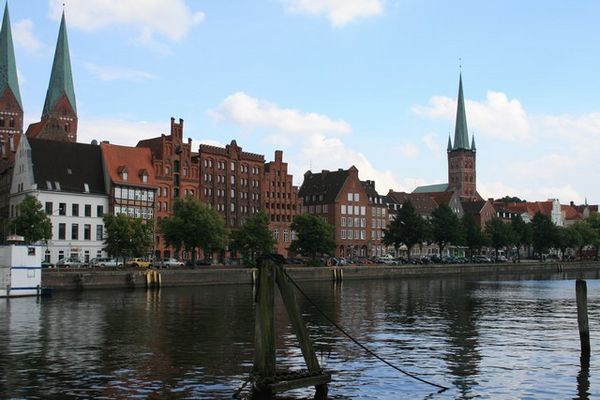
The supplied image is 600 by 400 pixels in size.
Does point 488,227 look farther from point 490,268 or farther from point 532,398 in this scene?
point 532,398

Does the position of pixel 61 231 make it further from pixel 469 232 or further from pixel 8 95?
pixel 469 232

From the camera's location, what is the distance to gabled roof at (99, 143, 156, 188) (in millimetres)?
122250

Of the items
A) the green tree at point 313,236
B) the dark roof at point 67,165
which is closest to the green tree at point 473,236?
the green tree at point 313,236

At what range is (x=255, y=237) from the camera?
115 m

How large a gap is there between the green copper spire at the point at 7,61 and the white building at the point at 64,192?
63.8 metres

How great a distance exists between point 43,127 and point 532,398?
14697cm

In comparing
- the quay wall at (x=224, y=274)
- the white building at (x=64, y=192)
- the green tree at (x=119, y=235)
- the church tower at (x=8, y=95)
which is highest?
the church tower at (x=8, y=95)

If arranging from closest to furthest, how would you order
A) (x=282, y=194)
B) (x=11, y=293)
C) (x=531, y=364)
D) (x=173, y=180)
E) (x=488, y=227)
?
(x=531, y=364) < (x=11, y=293) < (x=173, y=180) < (x=282, y=194) < (x=488, y=227)

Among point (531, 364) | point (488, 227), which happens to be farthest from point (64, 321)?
point (488, 227)

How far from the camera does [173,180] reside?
5212 inches

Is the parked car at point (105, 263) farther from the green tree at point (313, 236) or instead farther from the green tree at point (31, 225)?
the green tree at point (313, 236)

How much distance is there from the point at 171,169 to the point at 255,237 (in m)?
25.1

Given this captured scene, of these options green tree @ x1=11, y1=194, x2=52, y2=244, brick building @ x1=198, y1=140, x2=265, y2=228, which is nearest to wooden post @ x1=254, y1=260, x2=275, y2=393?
green tree @ x1=11, y1=194, x2=52, y2=244

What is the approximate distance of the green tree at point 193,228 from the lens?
341 ft
